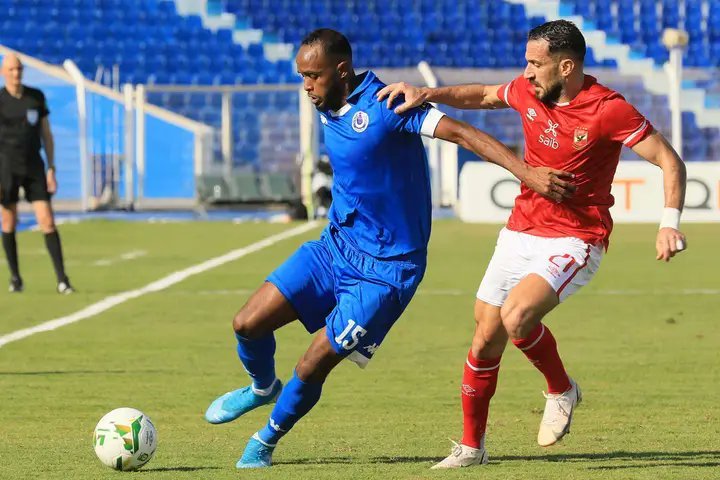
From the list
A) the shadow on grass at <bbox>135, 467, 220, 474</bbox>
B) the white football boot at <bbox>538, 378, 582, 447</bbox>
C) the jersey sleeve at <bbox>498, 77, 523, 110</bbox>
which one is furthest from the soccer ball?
the jersey sleeve at <bbox>498, 77, 523, 110</bbox>

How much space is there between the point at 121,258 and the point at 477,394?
462 inches

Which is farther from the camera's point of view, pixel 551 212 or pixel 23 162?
pixel 23 162

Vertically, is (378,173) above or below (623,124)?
below

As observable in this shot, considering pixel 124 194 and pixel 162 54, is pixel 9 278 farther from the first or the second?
pixel 162 54

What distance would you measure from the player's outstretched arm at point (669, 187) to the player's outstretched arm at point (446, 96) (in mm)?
740

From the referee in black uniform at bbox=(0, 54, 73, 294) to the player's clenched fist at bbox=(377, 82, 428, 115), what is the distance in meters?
8.05

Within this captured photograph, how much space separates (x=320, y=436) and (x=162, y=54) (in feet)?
79.9

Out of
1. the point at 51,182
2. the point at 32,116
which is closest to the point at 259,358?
the point at 51,182

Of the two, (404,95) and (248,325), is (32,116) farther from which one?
(404,95)

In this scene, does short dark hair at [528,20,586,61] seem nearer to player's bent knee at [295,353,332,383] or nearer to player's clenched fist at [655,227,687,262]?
player's clenched fist at [655,227,687,262]

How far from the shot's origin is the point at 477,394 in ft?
20.1

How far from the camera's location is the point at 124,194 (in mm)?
27938

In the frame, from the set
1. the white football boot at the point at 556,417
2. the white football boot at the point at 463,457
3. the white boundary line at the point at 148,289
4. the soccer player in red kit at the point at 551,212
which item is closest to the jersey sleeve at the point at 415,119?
the soccer player in red kit at the point at 551,212

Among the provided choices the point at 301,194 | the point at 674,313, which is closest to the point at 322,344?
the point at 674,313
